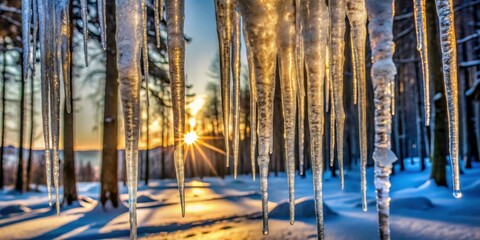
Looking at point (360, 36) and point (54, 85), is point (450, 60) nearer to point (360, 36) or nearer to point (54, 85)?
point (360, 36)

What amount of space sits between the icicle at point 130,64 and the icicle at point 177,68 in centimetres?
19

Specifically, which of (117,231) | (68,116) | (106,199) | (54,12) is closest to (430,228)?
(117,231)

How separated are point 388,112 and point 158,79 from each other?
924 cm

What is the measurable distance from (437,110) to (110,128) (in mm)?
8455

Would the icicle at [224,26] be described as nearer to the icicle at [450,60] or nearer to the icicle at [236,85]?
the icicle at [236,85]

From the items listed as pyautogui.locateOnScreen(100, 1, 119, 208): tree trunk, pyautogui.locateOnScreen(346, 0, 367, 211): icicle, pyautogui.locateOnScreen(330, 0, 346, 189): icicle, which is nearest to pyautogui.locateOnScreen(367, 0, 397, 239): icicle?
pyautogui.locateOnScreen(346, 0, 367, 211): icicle

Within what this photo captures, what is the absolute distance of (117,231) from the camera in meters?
6.18

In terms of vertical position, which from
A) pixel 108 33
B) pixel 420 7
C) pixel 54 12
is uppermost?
pixel 108 33

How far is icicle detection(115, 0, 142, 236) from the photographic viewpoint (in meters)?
1.85

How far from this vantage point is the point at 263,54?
73.9 inches

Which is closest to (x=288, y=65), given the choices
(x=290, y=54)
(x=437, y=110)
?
(x=290, y=54)

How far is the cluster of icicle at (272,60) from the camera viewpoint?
1.64 m

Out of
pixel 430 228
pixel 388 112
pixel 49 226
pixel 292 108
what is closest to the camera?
pixel 388 112

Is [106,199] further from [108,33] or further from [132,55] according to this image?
[132,55]
